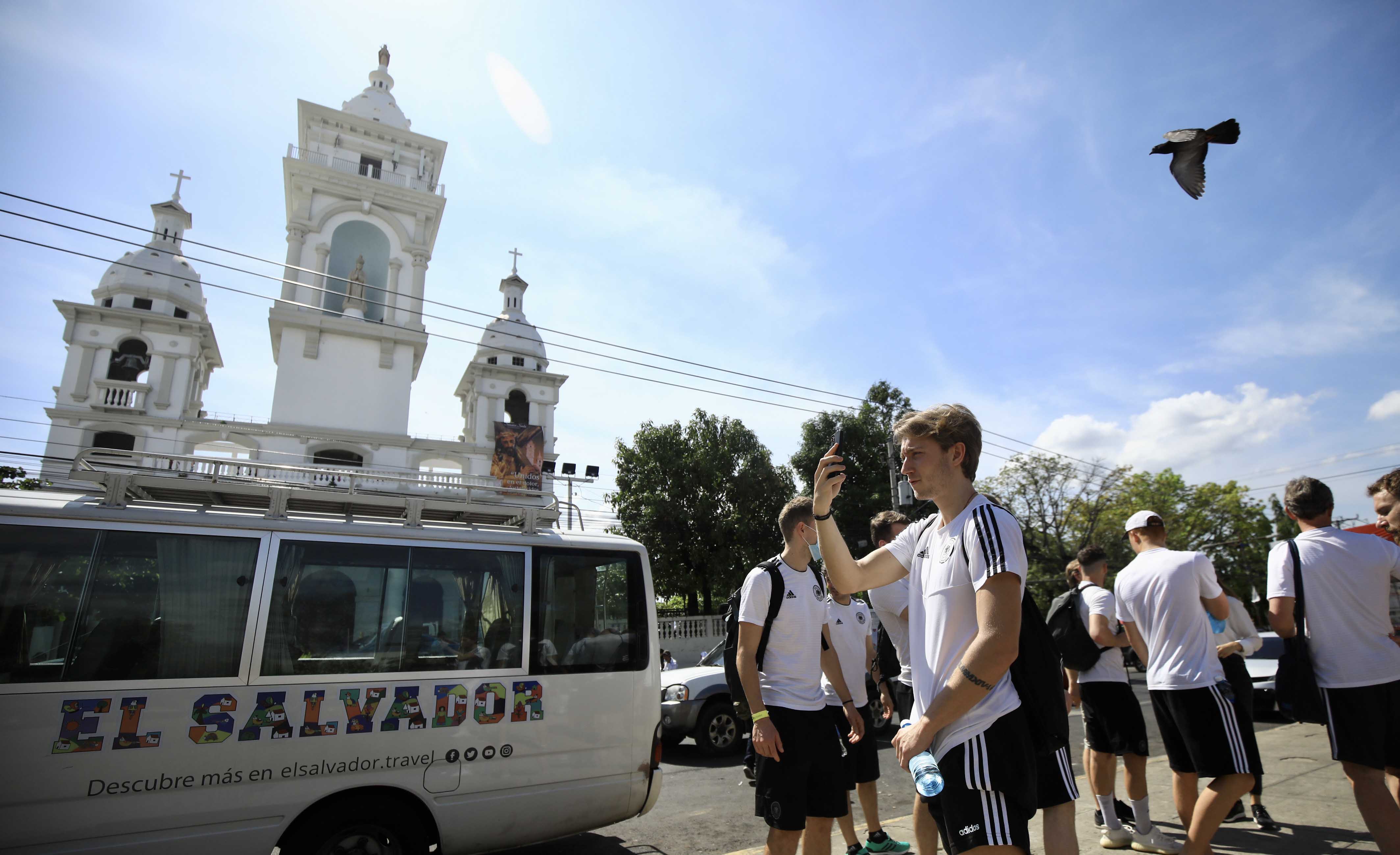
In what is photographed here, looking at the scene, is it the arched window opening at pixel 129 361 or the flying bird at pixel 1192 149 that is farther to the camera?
the arched window opening at pixel 129 361

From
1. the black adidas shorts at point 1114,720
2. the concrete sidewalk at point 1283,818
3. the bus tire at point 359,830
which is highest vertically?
the black adidas shorts at point 1114,720

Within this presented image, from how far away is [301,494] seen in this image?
4.14 meters

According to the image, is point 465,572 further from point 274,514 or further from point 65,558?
point 65,558

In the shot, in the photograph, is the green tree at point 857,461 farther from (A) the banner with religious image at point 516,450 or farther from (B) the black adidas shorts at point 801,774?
(B) the black adidas shorts at point 801,774

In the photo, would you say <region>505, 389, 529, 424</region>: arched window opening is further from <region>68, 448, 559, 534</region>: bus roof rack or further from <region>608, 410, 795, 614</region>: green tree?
<region>68, 448, 559, 534</region>: bus roof rack

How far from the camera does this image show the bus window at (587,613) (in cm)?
421

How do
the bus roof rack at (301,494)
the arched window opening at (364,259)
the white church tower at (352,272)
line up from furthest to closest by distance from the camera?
the arched window opening at (364,259) → the white church tower at (352,272) → the bus roof rack at (301,494)

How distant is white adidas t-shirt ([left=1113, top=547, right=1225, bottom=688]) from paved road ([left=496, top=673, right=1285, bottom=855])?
66.9 inches

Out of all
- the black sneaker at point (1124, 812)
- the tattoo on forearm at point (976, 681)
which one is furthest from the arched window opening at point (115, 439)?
the tattoo on forearm at point (976, 681)

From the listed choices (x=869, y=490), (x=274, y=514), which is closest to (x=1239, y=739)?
(x=274, y=514)

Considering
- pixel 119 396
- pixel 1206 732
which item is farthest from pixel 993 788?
pixel 119 396

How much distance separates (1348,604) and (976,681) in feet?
9.38

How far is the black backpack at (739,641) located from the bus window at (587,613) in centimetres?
116

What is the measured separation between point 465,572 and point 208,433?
2875 cm
